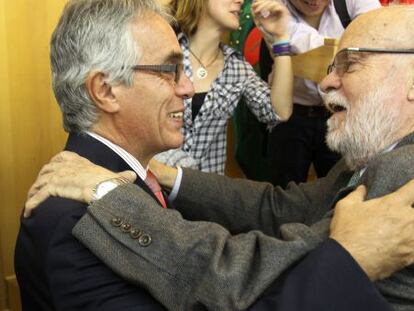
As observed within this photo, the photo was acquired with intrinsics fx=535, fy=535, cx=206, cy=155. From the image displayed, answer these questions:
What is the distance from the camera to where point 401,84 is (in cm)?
124

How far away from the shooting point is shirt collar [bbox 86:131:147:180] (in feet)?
3.89

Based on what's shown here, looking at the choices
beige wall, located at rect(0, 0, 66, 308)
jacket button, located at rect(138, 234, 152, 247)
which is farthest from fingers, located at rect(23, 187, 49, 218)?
beige wall, located at rect(0, 0, 66, 308)

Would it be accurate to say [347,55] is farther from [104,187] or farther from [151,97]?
[104,187]

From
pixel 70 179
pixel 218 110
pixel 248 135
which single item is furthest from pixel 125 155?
pixel 248 135

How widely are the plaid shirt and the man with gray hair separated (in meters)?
0.61

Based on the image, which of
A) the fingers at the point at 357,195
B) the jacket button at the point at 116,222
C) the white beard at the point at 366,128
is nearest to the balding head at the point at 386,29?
the white beard at the point at 366,128

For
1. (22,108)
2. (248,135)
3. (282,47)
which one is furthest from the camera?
(248,135)

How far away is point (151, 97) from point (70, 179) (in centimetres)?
31

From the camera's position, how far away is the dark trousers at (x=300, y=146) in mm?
2240

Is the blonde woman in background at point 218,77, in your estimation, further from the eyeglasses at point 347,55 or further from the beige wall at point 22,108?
the eyeglasses at point 347,55

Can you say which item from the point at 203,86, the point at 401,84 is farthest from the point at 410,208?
the point at 203,86

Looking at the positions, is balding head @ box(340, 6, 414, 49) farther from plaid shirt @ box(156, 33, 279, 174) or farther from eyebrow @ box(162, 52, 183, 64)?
plaid shirt @ box(156, 33, 279, 174)

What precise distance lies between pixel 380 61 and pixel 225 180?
1.93ft

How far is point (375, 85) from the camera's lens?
126cm
